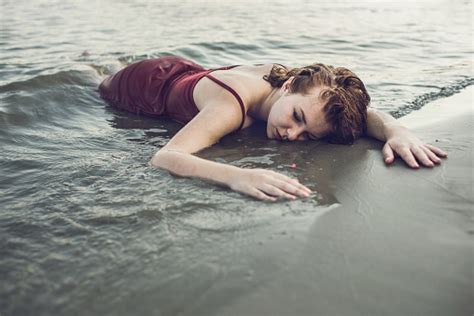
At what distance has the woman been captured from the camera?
2.55 meters

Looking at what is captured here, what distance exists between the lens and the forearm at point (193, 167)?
2535 millimetres

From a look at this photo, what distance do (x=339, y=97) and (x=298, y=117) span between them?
31 centimetres

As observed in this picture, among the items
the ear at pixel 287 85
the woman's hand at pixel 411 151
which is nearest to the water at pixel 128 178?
the ear at pixel 287 85

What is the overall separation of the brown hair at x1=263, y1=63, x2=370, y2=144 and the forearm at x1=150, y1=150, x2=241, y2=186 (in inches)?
38.4

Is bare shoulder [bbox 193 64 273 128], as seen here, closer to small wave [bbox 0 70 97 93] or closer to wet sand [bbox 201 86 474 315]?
wet sand [bbox 201 86 474 315]

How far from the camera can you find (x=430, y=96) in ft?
15.6

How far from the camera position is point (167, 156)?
2.77m

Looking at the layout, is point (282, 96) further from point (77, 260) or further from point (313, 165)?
point (77, 260)

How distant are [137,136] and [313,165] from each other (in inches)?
61.7

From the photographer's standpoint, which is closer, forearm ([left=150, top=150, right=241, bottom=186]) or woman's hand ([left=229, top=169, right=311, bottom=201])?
woman's hand ([left=229, top=169, right=311, bottom=201])

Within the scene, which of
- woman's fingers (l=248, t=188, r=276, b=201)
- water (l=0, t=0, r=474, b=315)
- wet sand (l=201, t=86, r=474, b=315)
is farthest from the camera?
woman's fingers (l=248, t=188, r=276, b=201)

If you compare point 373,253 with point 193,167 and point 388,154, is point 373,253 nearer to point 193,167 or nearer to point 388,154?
point 193,167

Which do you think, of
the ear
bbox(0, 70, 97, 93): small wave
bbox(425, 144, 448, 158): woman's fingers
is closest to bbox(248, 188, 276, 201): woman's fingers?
the ear

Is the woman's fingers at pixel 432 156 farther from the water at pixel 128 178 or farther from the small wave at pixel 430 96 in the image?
the small wave at pixel 430 96
